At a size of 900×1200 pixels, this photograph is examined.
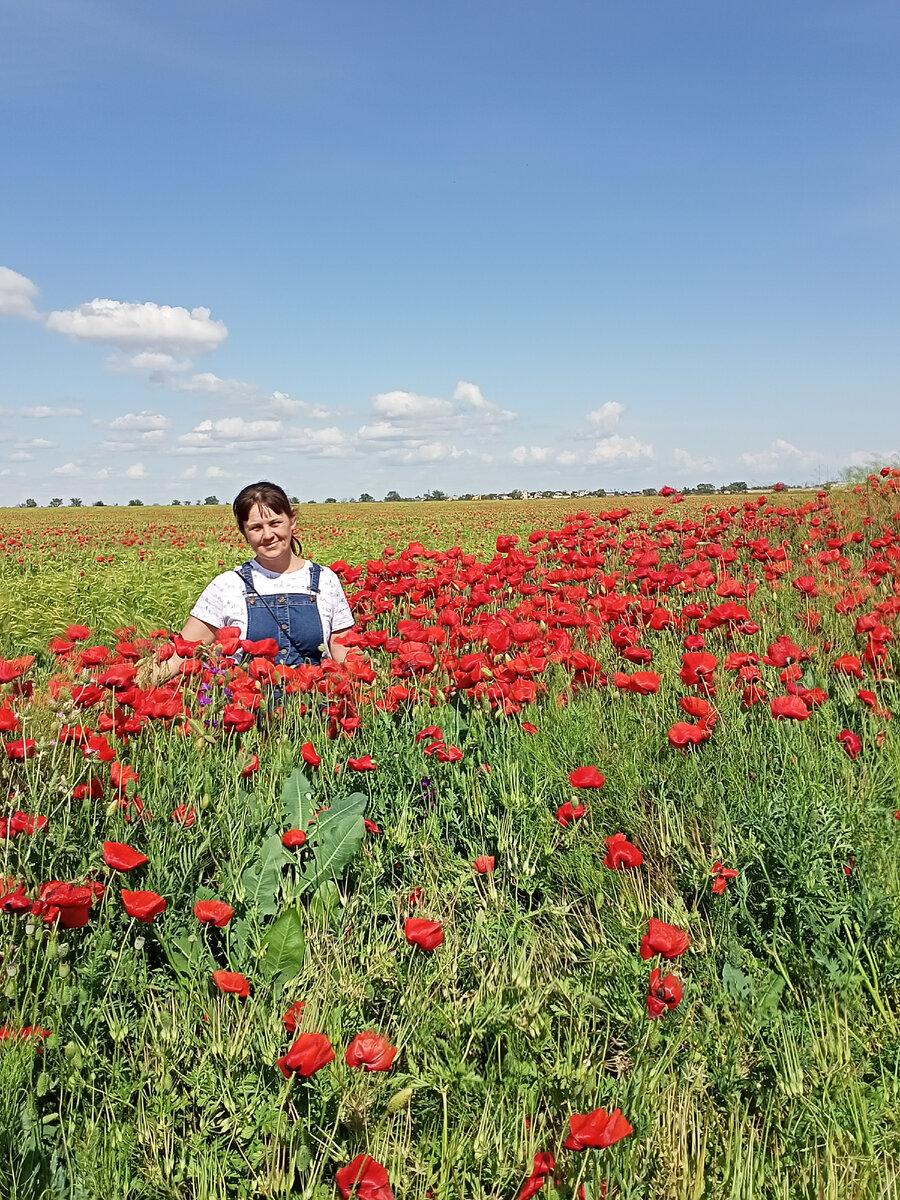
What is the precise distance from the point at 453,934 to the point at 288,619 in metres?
2.71

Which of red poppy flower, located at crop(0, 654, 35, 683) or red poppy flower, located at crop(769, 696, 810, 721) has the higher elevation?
red poppy flower, located at crop(0, 654, 35, 683)

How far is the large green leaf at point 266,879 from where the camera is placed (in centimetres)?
244

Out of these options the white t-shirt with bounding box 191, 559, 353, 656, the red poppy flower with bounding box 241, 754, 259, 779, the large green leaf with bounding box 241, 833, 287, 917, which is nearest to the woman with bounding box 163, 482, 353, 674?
the white t-shirt with bounding box 191, 559, 353, 656

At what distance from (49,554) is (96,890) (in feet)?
47.6

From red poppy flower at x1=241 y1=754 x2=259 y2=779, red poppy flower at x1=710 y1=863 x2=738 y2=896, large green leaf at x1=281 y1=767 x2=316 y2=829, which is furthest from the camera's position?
red poppy flower at x1=241 y1=754 x2=259 y2=779

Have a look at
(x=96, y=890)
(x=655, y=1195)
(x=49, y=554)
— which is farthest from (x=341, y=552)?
(x=655, y=1195)

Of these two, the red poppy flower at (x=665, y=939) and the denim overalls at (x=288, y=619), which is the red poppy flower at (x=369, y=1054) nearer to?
the red poppy flower at (x=665, y=939)

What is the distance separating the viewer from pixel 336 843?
2.69 meters

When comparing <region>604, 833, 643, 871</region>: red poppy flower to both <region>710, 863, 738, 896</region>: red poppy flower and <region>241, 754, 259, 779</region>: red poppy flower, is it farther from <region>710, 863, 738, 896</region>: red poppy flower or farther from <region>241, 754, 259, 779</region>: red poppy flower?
<region>241, 754, 259, 779</region>: red poppy flower

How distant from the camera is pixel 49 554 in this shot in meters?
15.5

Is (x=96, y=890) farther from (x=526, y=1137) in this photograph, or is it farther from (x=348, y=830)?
(x=526, y=1137)

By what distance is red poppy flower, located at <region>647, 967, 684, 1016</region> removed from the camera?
6.22 feet

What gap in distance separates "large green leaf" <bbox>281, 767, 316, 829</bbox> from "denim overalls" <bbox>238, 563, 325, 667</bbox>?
1832mm

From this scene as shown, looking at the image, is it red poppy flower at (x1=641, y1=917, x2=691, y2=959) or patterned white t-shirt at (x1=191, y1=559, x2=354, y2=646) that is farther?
patterned white t-shirt at (x1=191, y1=559, x2=354, y2=646)
